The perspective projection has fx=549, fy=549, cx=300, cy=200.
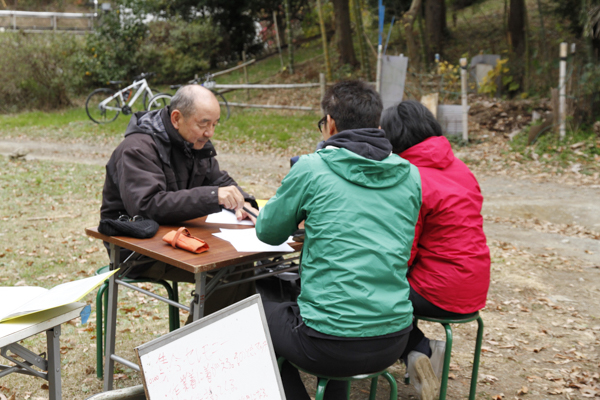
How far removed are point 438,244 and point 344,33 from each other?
1418 cm

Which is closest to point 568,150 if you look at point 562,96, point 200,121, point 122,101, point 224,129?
point 562,96

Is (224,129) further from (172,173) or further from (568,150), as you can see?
(172,173)

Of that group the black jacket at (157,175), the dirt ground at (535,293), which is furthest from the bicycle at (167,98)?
the black jacket at (157,175)

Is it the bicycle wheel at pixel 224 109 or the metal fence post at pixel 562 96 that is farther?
the bicycle wheel at pixel 224 109

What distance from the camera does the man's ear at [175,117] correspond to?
9.39ft

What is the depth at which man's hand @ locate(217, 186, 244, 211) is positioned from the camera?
2.67 m

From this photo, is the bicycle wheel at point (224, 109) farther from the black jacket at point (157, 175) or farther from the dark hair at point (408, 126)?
the dark hair at point (408, 126)

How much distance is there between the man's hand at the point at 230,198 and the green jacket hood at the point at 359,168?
79 centimetres

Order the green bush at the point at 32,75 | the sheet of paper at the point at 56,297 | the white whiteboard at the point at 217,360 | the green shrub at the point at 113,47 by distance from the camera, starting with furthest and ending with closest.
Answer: the green shrub at the point at 113,47 → the green bush at the point at 32,75 → the sheet of paper at the point at 56,297 → the white whiteboard at the point at 217,360

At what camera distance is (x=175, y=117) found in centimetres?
288

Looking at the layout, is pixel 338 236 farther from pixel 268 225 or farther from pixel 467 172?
pixel 467 172

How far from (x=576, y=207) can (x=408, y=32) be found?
6440 mm

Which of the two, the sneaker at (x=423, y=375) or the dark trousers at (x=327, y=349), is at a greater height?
the dark trousers at (x=327, y=349)

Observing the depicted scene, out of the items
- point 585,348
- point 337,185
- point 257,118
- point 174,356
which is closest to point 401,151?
point 337,185
